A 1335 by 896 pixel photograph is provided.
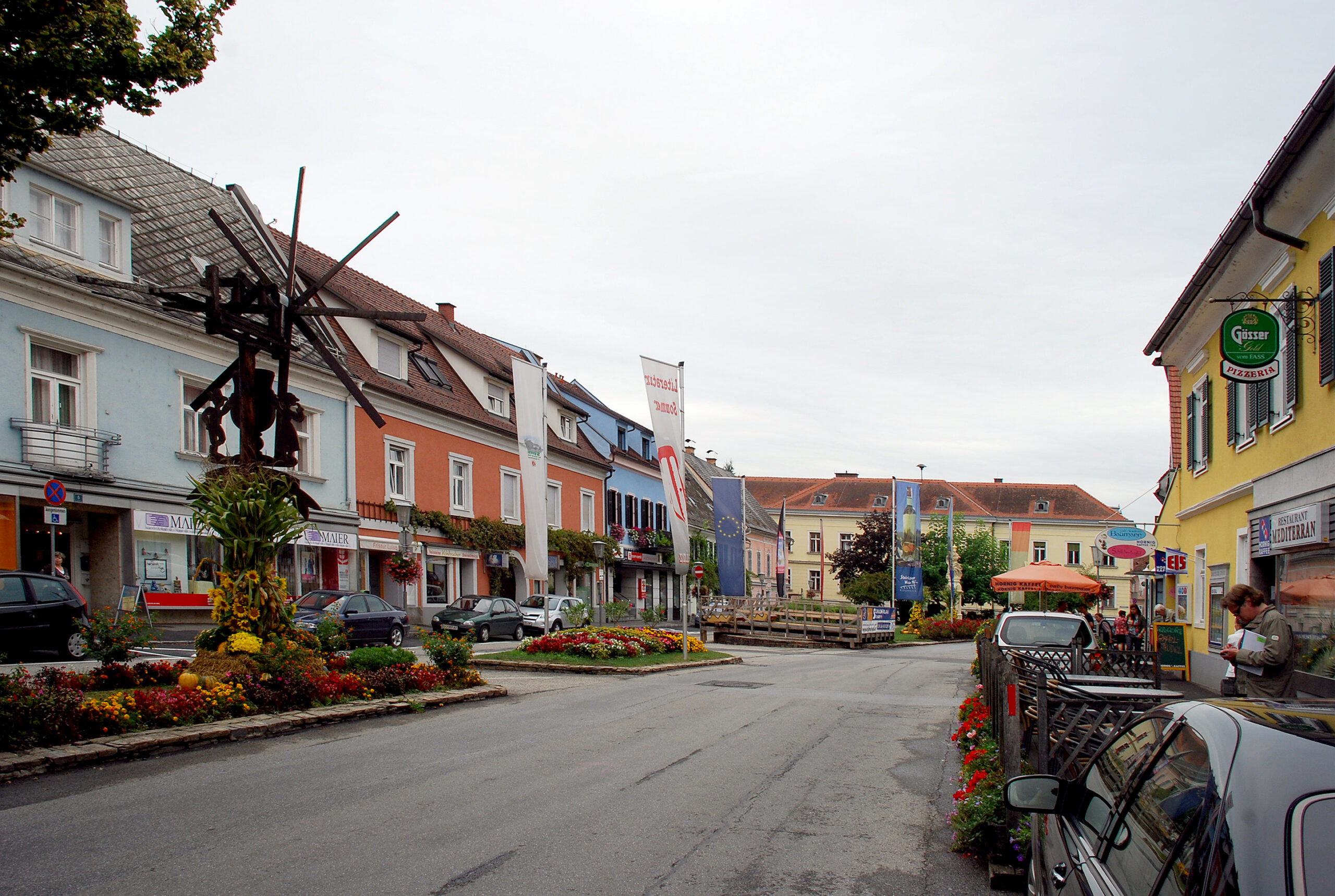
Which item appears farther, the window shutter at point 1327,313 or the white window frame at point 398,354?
the white window frame at point 398,354

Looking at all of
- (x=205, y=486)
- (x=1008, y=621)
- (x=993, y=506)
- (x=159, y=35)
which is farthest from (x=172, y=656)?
(x=993, y=506)

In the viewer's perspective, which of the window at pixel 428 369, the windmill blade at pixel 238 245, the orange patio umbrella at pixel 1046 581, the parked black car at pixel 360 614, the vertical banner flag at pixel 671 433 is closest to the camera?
the windmill blade at pixel 238 245

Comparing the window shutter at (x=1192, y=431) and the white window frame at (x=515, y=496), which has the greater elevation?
the window shutter at (x=1192, y=431)

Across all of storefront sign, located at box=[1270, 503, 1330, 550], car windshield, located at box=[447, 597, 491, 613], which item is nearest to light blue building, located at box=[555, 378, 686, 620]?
car windshield, located at box=[447, 597, 491, 613]

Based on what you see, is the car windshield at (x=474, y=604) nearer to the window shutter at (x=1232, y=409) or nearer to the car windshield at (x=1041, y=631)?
the car windshield at (x=1041, y=631)

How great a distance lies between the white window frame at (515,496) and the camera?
128 ft

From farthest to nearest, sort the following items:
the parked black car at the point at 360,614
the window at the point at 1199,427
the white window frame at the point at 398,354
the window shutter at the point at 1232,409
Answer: the white window frame at the point at 398,354, the parked black car at the point at 360,614, the window at the point at 1199,427, the window shutter at the point at 1232,409

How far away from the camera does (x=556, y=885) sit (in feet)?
19.3

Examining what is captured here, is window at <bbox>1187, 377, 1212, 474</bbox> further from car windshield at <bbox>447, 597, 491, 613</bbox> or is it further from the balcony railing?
the balcony railing

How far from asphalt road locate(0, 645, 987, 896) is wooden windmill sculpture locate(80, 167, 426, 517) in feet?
13.5

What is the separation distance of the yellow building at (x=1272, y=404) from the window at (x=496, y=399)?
2434cm

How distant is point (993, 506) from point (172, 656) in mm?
76565

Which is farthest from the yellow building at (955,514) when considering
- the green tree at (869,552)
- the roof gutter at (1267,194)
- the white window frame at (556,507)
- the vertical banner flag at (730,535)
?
the roof gutter at (1267,194)

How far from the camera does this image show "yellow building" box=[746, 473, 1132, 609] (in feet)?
269
